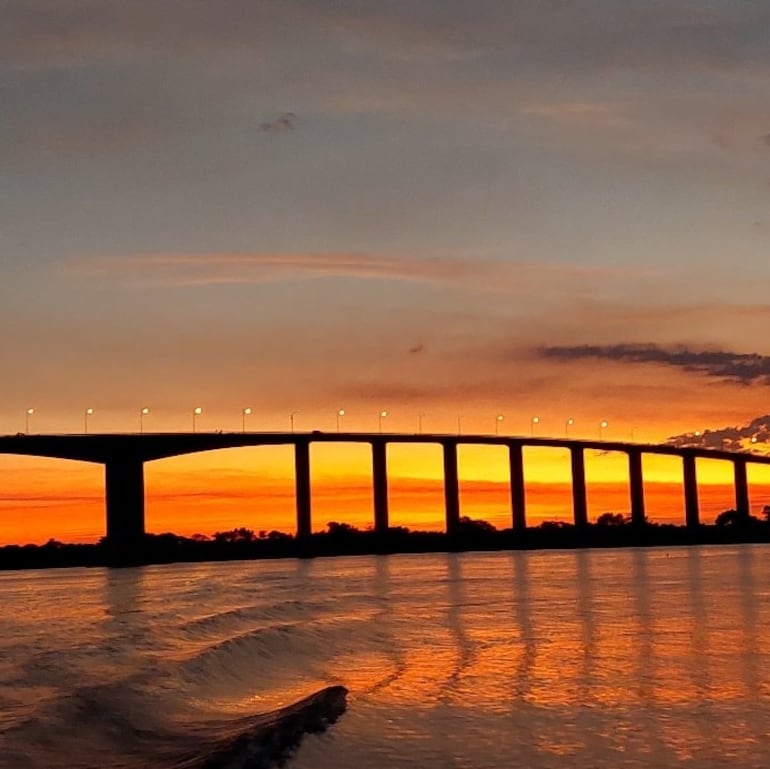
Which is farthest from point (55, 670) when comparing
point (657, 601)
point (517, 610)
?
point (657, 601)

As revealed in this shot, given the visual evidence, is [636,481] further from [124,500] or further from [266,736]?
[266,736]

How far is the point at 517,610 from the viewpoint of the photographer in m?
41.3

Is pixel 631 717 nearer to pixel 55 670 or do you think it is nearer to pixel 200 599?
pixel 55 670

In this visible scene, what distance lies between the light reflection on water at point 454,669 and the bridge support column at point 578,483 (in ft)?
148

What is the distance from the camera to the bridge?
80938 millimetres

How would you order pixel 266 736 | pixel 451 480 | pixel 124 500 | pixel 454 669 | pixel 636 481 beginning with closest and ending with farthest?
pixel 266 736 → pixel 454 669 → pixel 124 500 → pixel 451 480 → pixel 636 481

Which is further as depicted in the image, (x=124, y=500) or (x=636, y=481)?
(x=636, y=481)

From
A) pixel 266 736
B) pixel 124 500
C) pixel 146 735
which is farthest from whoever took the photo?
pixel 124 500

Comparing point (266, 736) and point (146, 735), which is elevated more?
point (266, 736)

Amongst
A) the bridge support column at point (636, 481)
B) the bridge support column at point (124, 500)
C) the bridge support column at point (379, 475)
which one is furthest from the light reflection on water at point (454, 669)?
the bridge support column at point (636, 481)

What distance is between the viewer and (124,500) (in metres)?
80.1

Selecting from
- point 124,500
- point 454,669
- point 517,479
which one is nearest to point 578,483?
point 517,479

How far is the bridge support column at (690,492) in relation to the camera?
101m

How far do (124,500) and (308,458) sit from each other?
13.7 m
